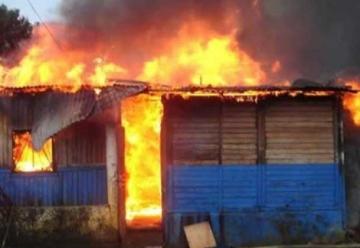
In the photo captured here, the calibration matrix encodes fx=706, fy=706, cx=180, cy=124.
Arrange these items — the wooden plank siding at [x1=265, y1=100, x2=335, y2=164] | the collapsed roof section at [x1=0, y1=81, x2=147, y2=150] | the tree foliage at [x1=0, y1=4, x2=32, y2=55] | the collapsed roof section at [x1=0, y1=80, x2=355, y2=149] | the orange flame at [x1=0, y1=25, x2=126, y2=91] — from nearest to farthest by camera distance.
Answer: the collapsed roof section at [x1=0, y1=80, x2=355, y2=149] → the collapsed roof section at [x1=0, y1=81, x2=147, y2=150] → the wooden plank siding at [x1=265, y1=100, x2=335, y2=164] → the orange flame at [x1=0, y1=25, x2=126, y2=91] → the tree foliage at [x1=0, y1=4, x2=32, y2=55]

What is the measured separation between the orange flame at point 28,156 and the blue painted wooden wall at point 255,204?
2956 mm

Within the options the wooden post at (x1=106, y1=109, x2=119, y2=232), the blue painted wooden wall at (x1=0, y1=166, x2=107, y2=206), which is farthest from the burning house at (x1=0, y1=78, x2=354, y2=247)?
the blue painted wooden wall at (x1=0, y1=166, x2=107, y2=206)

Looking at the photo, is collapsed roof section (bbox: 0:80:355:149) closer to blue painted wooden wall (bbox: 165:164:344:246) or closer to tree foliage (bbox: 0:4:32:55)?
blue painted wooden wall (bbox: 165:164:344:246)

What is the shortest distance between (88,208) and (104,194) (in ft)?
1.55

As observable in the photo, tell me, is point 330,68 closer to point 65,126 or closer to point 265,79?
point 265,79

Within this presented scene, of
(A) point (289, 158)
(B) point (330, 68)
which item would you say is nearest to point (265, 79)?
(B) point (330, 68)

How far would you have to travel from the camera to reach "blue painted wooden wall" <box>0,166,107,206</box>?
15906mm

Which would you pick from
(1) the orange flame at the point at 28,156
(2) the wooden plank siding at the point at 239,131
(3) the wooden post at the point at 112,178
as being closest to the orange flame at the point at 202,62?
(2) the wooden plank siding at the point at 239,131

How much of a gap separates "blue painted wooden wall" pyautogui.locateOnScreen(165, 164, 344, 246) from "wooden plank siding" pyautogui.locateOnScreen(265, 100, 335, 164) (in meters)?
0.21

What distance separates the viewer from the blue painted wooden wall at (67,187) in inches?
626

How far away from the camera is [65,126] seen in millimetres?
15227

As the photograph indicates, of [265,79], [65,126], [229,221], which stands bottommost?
[229,221]

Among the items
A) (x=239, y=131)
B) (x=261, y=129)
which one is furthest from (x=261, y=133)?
(x=239, y=131)

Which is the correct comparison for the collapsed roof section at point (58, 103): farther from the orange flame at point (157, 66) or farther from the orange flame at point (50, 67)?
the orange flame at point (50, 67)
